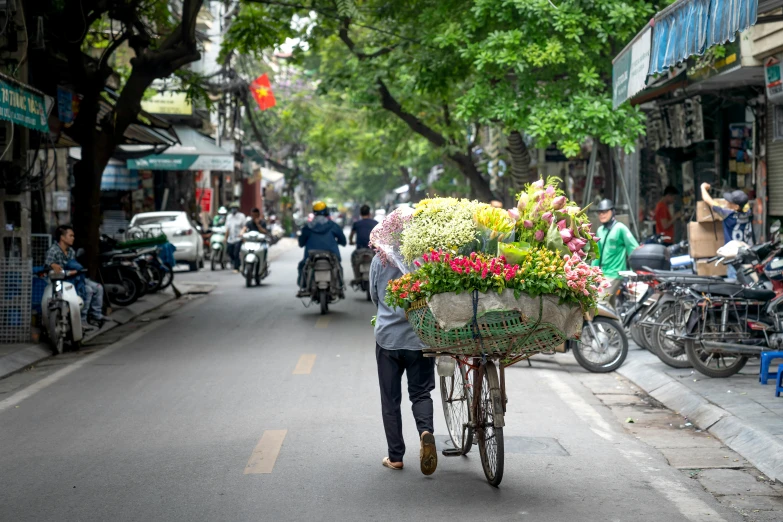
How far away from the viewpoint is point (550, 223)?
590 cm

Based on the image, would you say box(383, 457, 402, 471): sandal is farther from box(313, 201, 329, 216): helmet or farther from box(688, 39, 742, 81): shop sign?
box(313, 201, 329, 216): helmet

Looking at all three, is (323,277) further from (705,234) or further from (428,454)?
(428,454)

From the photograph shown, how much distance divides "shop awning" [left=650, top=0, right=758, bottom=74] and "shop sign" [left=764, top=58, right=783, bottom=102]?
15.4 feet

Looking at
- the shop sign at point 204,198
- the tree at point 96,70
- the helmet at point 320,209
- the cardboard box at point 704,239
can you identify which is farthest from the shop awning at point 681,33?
the shop sign at point 204,198

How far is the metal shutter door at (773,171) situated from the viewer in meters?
14.5

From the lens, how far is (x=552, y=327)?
18.2ft

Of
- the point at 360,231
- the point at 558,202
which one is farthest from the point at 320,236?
the point at 558,202

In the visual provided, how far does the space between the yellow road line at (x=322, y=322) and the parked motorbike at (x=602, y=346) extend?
15.4ft

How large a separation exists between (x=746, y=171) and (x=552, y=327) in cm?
1147

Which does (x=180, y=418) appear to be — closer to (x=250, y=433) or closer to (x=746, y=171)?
(x=250, y=433)

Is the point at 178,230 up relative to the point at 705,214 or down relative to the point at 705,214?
down

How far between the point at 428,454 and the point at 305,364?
5.19 metres

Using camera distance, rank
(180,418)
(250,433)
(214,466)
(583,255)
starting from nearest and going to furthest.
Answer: (583,255) < (214,466) < (250,433) < (180,418)

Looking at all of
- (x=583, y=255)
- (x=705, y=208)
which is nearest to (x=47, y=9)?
(x=705, y=208)
